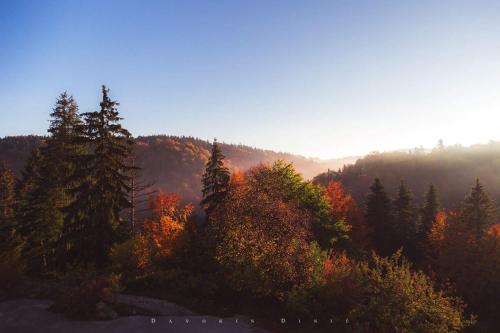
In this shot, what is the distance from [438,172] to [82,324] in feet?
535

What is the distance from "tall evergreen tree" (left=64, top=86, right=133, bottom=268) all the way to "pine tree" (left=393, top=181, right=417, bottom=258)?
34776mm

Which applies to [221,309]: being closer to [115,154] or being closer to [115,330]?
[115,330]

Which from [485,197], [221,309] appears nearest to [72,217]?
[221,309]

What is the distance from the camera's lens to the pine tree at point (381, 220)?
43.4 meters

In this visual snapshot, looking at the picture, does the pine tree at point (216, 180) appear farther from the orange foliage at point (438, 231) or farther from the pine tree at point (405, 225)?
the orange foliage at point (438, 231)

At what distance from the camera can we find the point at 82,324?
14602 millimetres

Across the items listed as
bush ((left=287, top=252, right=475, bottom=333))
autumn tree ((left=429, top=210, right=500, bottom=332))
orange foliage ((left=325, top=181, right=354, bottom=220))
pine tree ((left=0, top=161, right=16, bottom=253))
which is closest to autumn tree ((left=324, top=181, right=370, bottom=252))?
orange foliage ((left=325, top=181, right=354, bottom=220))

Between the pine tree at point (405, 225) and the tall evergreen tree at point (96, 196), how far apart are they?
3478 centimetres

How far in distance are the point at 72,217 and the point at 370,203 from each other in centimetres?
3534

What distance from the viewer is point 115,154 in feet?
83.1

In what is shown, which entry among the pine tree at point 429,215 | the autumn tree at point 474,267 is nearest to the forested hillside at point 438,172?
the pine tree at point 429,215

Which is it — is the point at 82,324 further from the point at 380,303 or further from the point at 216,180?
the point at 216,180

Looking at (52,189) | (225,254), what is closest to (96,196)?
(52,189)

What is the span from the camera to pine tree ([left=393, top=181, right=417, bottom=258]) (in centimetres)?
4381
